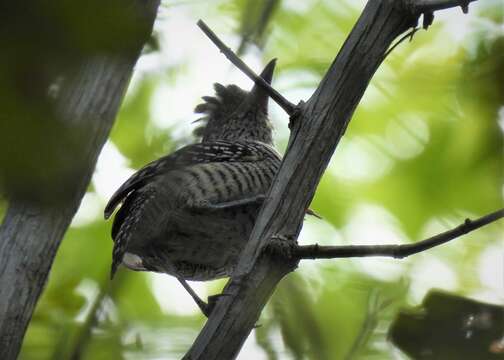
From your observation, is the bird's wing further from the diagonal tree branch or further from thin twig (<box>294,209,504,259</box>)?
thin twig (<box>294,209,504,259</box>)

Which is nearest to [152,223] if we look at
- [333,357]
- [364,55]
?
[333,357]

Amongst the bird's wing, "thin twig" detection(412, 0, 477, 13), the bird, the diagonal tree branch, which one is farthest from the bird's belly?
"thin twig" detection(412, 0, 477, 13)

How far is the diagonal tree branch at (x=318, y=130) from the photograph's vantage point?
101 inches

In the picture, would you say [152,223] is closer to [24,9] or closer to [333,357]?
[333,357]

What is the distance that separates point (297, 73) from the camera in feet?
15.3

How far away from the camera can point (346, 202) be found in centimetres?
434

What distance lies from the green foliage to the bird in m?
0.18

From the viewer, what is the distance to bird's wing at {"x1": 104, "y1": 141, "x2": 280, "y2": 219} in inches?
161

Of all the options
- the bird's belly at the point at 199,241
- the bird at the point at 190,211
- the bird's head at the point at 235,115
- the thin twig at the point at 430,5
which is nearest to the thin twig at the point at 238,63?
the thin twig at the point at 430,5

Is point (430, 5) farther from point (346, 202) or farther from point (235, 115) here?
point (235, 115)

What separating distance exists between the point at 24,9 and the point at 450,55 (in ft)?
10.3

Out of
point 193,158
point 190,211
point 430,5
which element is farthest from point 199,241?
point 430,5

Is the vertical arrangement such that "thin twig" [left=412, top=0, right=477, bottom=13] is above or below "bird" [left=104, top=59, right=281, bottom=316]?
above

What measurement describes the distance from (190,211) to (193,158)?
34 centimetres
